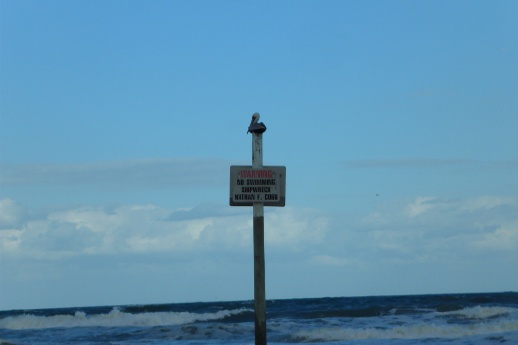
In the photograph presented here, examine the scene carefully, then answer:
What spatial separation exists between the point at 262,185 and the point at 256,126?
80 cm

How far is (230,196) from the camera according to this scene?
11.6 meters

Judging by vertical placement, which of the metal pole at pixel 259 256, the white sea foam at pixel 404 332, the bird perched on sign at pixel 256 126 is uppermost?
the bird perched on sign at pixel 256 126

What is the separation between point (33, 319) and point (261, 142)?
34.6 m

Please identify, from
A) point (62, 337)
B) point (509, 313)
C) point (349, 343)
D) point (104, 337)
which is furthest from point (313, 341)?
point (509, 313)

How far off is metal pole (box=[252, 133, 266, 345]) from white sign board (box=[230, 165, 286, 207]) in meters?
0.08

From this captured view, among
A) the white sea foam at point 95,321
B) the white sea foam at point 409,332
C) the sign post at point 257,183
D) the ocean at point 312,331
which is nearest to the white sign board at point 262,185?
the sign post at point 257,183

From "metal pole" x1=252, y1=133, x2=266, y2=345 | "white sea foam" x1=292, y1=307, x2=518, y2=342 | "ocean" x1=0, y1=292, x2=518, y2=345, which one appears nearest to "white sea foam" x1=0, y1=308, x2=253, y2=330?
"ocean" x1=0, y1=292, x2=518, y2=345

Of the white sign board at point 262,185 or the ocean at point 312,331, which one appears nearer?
the white sign board at point 262,185

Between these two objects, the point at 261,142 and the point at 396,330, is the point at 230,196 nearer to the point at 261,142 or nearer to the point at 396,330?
the point at 261,142

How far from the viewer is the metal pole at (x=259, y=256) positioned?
11734 millimetres

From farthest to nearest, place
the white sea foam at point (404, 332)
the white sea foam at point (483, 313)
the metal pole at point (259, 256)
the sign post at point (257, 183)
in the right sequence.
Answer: the white sea foam at point (483, 313), the white sea foam at point (404, 332), the metal pole at point (259, 256), the sign post at point (257, 183)

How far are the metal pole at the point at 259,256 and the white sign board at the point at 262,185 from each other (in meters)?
0.08

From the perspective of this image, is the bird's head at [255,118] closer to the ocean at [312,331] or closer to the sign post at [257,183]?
the sign post at [257,183]

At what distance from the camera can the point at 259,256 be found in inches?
469
